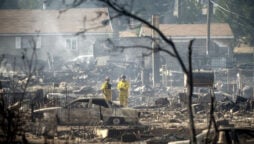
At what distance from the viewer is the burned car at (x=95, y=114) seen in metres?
22.7

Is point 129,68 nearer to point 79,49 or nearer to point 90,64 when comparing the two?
point 90,64

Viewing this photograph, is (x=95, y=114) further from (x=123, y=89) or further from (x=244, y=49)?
(x=244, y=49)

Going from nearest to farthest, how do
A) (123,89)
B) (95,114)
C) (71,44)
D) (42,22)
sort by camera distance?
(95,114) < (123,89) < (71,44) < (42,22)

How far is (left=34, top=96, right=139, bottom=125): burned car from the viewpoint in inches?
893

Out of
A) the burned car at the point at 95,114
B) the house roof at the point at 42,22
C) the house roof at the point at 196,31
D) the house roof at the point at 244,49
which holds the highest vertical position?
the house roof at the point at 42,22

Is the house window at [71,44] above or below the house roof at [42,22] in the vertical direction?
below

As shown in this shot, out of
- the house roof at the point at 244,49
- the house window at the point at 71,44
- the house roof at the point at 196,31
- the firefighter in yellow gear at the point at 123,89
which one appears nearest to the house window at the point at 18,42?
the house window at the point at 71,44

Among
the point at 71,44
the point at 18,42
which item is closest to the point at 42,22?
the point at 18,42

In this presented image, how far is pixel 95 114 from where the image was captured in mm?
22781

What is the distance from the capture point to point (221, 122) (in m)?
22.0

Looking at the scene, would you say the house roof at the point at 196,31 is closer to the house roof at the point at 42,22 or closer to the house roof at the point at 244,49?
the house roof at the point at 244,49

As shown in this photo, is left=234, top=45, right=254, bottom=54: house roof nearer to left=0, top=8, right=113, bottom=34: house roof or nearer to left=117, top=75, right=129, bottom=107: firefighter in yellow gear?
left=0, top=8, right=113, bottom=34: house roof

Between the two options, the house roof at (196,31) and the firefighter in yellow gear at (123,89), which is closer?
the firefighter in yellow gear at (123,89)

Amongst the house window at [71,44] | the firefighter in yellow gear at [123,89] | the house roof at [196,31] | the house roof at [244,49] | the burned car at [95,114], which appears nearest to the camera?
the burned car at [95,114]
